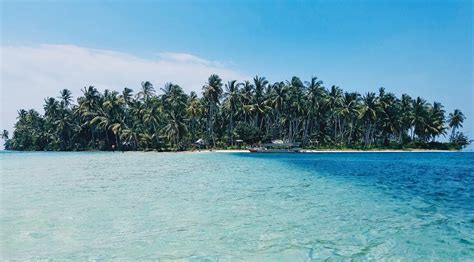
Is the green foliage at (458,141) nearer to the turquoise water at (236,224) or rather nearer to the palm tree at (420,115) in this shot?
the palm tree at (420,115)

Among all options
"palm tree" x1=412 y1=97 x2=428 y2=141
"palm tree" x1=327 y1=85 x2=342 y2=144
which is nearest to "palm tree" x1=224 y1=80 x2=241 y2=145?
"palm tree" x1=327 y1=85 x2=342 y2=144

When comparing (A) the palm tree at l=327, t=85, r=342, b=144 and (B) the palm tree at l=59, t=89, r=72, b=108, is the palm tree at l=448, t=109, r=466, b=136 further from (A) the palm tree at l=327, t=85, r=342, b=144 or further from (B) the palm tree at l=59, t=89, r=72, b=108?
(B) the palm tree at l=59, t=89, r=72, b=108

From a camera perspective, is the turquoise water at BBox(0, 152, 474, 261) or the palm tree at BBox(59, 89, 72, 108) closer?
the turquoise water at BBox(0, 152, 474, 261)

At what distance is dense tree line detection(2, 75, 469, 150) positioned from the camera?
66062 mm

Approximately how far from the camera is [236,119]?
7525 cm

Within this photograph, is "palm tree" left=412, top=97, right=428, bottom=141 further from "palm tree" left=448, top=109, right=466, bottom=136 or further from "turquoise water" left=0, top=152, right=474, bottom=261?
"turquoise water" left=0, top=152, right=474, bottom=261

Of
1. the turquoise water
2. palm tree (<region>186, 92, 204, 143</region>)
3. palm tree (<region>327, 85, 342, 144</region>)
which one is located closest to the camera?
the turquoise water

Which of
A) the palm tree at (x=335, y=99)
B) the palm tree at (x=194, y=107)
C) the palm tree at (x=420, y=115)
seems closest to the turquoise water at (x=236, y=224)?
the palm tree at (x=194, y=107)

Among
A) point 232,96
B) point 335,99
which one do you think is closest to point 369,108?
point 335,99

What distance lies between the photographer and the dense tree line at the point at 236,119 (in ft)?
217

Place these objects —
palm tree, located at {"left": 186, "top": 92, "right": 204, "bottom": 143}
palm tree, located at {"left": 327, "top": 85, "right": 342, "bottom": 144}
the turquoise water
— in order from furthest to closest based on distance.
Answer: palm tree, located at {"left": 327, "top": 85, "right": 342, "bottom": 144}, palm tree, located at {"left": 186, "top": 92, "right": 204, "bottom": 143}, the turquoise water

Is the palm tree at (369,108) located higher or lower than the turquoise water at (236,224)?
higher

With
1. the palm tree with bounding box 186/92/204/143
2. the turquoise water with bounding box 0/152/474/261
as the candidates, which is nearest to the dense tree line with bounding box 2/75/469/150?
the palm tree with bounding box 186/92/204/143

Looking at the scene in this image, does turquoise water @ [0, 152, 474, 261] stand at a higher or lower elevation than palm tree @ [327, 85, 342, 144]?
lower
